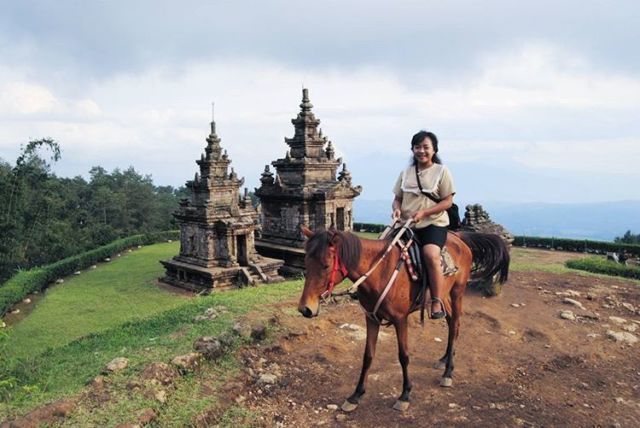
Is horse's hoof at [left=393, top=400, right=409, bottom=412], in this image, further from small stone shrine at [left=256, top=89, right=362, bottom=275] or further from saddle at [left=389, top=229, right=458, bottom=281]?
small stone shrine at [left=256, top=89, right=362, bottom=275]

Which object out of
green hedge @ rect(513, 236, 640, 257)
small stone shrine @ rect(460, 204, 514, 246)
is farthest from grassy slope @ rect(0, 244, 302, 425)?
green hedge @ rect(513, 236, 640, 257)

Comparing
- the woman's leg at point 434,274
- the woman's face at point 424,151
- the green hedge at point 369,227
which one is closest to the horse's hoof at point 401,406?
the woman's leg at point 434,274

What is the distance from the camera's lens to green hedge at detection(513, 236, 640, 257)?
110 ft

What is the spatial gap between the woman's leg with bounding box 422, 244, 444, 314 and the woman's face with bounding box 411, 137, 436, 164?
1.22 m

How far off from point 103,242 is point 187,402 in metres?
37.8

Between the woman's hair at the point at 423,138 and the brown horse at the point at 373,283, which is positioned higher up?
the woman's hair at the point at 423,138

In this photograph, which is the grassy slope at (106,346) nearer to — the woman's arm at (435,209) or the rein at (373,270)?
the rein at (373,270)

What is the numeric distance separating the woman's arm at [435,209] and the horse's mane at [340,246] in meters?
0.96

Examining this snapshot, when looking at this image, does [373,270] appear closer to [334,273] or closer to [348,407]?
[334,273]

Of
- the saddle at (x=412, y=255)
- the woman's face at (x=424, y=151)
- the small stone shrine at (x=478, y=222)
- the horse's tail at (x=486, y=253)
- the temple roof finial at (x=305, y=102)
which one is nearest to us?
the saddle at (x=412, y=255)

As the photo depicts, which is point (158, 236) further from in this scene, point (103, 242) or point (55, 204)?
point (55, 204)

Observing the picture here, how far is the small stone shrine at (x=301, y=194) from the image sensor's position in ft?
78.1

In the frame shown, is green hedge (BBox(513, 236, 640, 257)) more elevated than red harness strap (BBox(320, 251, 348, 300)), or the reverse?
red harness strap (BBox(320, 251, 348, 300))

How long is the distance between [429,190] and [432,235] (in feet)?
2.05
